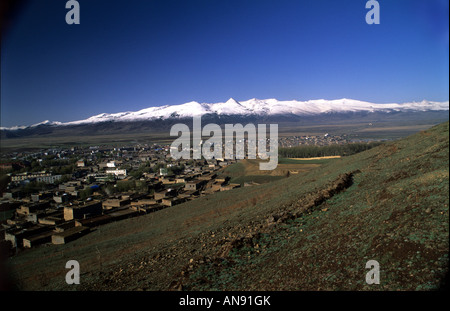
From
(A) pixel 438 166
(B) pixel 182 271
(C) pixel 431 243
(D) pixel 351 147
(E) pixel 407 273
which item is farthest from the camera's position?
(D) pixel 351 147

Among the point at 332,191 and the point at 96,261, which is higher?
the point at 332,191

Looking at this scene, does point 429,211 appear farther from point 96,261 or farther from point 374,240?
point 96,261

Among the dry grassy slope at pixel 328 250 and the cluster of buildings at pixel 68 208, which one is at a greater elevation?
the dry grassy slope at pixel 328 250

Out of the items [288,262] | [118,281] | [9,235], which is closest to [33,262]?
[9,235]

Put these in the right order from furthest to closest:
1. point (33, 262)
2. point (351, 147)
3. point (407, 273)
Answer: point (351, 147) < point (33, 262) < point (407, 273)

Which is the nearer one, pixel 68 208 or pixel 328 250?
pixel 328 250

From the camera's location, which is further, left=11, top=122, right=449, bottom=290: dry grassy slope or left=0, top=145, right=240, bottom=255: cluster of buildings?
left=0, top=145, right=240, bottom=255: cluster of buildings

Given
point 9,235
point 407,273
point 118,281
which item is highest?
point 407,273

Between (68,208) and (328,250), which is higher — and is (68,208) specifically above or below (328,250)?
below

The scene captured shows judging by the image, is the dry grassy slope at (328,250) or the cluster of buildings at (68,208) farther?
the cluster of buildings at (68,208)

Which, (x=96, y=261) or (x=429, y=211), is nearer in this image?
(x=429, y=211)

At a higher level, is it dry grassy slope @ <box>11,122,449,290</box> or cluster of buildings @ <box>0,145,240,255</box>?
dry grassy slope @ <box>11,122,449,290</box>
